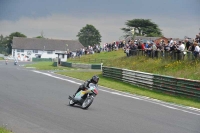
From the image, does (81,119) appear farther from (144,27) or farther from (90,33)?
(144,27)

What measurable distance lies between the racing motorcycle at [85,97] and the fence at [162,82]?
8549 mm

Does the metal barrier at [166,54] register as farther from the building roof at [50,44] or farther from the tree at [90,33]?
the building roof at [50,44]

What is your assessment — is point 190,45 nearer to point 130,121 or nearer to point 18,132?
point 130,121

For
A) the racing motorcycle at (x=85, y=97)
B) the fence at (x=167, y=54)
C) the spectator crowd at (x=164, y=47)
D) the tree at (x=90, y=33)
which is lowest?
the racing motorcycle at (x=85, y=97)

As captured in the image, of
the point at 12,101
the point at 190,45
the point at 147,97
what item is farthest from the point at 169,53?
the point at 12,101

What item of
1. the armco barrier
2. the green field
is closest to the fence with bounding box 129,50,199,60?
the green field

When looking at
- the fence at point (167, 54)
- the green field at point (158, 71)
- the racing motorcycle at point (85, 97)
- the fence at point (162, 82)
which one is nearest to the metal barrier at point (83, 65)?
the green field at point (158, 71)

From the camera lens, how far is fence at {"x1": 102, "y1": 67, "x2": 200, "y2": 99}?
22406 mm

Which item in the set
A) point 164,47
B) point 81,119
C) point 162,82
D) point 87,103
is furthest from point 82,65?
point 81,119

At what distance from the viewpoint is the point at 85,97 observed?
15406mm

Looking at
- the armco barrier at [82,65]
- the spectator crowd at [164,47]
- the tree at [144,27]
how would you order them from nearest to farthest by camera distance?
the spectator crowd at [164,47], the armco barrier at [82,65], the tree at [144,27]

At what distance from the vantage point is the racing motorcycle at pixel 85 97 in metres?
14.9

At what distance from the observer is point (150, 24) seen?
207ft

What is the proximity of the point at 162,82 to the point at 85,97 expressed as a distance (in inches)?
420
